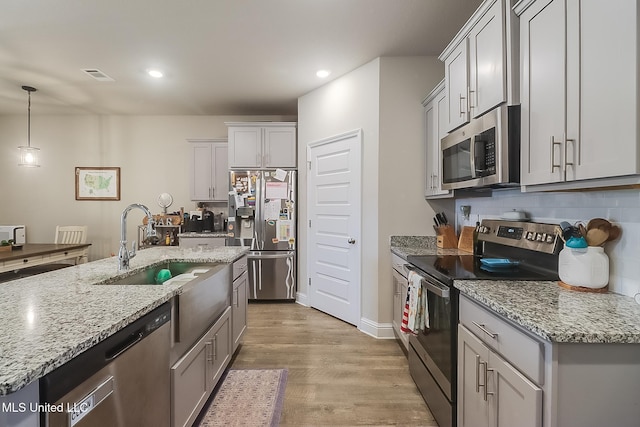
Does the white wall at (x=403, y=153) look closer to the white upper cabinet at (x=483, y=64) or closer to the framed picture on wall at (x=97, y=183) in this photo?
the white upper cabinet at (x=483, y=64)

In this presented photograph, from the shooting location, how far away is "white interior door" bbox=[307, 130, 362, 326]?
3.25 metres

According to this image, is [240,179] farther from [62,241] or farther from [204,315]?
[62,241]

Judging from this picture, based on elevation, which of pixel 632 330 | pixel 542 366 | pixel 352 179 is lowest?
pixel 542 366

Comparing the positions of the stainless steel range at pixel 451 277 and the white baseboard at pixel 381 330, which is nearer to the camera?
the stainless steel range at pixel 451 277

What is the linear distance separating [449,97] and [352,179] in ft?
4.27

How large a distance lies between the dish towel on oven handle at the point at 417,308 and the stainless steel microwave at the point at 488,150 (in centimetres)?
70

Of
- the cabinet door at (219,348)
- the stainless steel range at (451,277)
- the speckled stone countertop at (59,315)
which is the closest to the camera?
the speckled stone countertop at (59,315)

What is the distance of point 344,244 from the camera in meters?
3.39

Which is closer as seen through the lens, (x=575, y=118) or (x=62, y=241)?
(x=575, y=118)

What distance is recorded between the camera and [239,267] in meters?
2.70

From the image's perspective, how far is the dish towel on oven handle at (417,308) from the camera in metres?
1.82

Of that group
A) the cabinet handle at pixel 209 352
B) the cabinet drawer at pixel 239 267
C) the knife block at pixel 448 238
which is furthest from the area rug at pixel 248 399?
the knife block at pixel 448 238

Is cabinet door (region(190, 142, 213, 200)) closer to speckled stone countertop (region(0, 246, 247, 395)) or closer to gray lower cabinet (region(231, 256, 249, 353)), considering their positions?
gray lower cabinet (region(231, 256, 249, 353))

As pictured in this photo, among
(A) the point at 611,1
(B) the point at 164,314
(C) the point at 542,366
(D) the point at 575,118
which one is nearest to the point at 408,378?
(C) the point at 542,366
